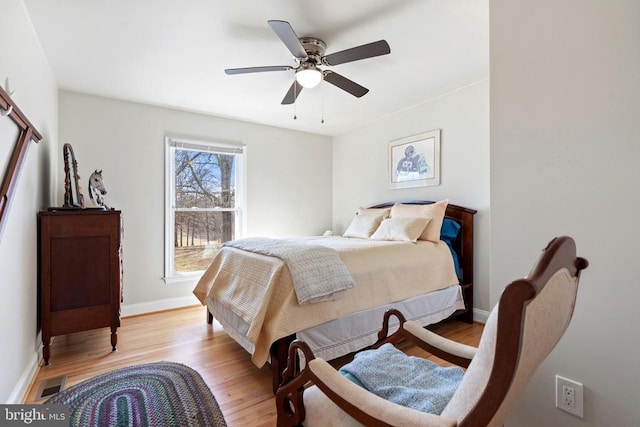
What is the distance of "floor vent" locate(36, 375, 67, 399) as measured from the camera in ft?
6.39

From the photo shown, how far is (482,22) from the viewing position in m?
2.09

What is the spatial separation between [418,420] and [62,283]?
2.74 m

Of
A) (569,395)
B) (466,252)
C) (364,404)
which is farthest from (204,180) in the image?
(569,395)

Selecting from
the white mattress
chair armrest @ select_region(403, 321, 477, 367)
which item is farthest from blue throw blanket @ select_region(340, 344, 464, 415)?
the white mattress

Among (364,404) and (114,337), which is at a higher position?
(364,404)

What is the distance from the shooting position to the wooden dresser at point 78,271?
2.29 m

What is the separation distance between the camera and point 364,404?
877 mm

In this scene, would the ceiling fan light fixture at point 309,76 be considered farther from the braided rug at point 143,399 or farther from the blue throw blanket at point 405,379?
the braided rug at point 143,399

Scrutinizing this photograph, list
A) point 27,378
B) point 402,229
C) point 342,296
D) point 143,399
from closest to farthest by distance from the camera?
1. point 143,399
2. point 27,378
3. point 342,296
4. point 402,229

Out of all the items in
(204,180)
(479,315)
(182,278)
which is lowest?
(479,315)

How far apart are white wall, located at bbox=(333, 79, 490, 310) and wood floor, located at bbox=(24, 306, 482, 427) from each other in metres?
1.08

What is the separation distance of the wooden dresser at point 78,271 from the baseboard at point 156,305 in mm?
1005

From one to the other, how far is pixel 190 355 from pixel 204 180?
2306mm

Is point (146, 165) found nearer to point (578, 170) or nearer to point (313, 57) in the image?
point (313, 57)
